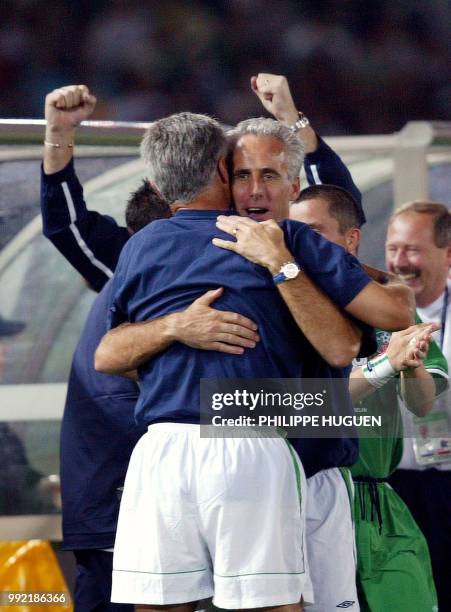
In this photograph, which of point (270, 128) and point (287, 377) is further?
point (270, 128)

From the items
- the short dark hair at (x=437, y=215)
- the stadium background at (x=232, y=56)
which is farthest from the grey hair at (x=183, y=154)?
the stadium background at (x=232, y=56)

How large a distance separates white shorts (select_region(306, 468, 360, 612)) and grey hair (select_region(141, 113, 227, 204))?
832 millimetres

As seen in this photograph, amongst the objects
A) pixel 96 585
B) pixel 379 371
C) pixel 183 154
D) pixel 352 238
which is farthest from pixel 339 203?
pixel 96 585

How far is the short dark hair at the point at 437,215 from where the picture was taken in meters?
3.91

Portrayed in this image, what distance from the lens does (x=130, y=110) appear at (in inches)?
320

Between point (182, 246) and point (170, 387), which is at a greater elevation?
point (182, 246)

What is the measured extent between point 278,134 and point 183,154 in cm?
40

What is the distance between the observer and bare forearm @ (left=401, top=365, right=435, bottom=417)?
2916 mm

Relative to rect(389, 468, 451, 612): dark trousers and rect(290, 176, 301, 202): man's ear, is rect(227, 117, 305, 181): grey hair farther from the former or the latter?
rect(389, 468, 451, 612): dark trousers

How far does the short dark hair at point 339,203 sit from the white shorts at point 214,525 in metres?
0.94

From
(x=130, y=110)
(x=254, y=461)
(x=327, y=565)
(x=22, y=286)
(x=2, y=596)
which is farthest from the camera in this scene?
(x=130, y=110)

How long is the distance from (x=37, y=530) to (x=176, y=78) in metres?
5.28

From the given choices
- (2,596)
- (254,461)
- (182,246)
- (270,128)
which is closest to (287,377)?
(254,461)

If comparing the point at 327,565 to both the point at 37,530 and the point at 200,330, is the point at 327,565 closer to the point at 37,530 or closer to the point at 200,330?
the point at 200,330
